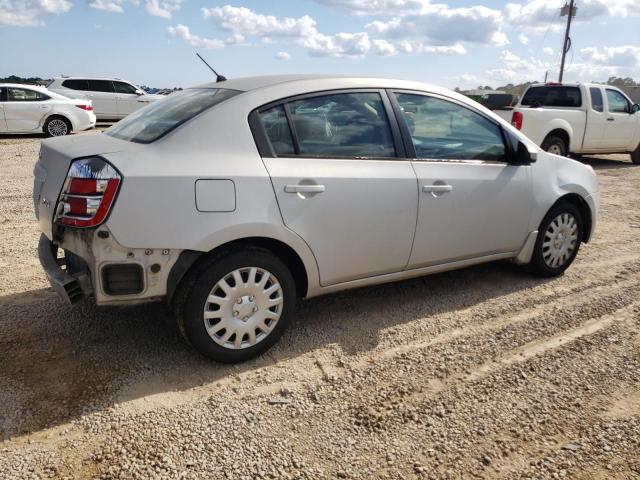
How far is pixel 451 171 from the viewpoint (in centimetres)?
384

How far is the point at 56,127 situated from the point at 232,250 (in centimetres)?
1316

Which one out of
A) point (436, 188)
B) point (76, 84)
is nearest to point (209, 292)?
point (436, 188)

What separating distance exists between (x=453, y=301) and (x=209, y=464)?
248 cm

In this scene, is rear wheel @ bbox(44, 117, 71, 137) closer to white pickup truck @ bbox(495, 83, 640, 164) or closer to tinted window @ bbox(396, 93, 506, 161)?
white pickup truck @ bbox(495, 83, 640, 164)

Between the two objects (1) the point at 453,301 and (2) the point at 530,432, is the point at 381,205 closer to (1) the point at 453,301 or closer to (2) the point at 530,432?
(1) the point at 453,301

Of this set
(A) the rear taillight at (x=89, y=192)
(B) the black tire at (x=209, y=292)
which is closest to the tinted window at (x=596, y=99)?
(B) the black tire at (x=209, y=292)

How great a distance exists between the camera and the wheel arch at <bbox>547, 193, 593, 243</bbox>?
15.4ft

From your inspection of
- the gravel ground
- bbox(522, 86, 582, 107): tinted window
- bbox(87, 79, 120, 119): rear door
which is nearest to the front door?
the gravel ground

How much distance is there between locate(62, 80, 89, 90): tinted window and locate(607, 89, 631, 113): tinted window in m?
16.0

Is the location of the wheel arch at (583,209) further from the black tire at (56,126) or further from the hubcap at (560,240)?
the black tire at (56,126)

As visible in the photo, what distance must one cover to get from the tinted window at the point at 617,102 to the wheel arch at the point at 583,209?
867 cm

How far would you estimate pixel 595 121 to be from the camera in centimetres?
1177

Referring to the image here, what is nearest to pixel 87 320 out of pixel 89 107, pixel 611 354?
pixel 611 354

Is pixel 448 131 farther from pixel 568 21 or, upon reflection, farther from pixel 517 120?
pixel 568 21
